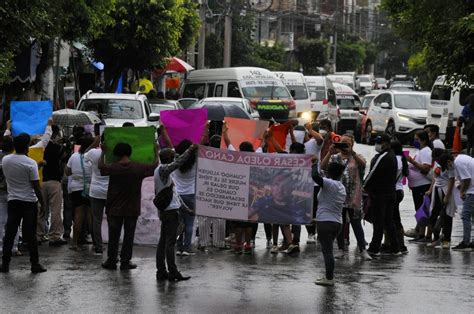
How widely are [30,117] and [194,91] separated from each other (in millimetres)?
21865

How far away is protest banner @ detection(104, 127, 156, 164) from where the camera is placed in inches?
603

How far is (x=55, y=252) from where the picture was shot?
15.7 metres

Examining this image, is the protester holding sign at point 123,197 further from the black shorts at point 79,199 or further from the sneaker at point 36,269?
the black shorts at point 79,199

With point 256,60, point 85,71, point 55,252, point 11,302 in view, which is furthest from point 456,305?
point 256,60

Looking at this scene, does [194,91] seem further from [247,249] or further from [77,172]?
[247,249]

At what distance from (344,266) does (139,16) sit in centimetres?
2448

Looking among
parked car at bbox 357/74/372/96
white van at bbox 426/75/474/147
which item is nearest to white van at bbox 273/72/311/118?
white van at bbox 426/75/474/147

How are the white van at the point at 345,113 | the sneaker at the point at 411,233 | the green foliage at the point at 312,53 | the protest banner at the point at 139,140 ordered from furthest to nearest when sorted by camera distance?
1. the green foliage at the point at 312,53
2. the white van at the point at 345,113
3. the sneaker at the point at 411,233
4. the protest banner at the point at 139,140

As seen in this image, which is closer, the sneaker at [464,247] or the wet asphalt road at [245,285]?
the wet asphalt road at [245,285]

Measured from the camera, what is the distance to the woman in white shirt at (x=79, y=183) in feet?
52.5

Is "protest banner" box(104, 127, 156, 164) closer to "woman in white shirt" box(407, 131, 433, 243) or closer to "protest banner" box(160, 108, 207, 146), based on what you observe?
"protest banner" box(160, 108, 207, 146)

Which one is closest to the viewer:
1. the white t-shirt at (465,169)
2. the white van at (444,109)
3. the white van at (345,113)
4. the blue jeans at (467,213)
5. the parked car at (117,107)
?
the white t-shirt at (465,169)

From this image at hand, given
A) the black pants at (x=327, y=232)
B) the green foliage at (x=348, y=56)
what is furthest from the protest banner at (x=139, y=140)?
the green foliage at (x=348, y=56)

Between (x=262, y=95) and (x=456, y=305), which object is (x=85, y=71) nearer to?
(x=262, y=95)
